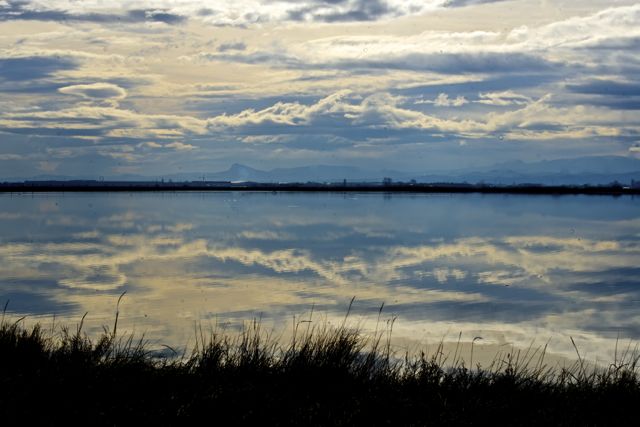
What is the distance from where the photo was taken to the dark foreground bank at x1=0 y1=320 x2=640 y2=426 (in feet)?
39.1

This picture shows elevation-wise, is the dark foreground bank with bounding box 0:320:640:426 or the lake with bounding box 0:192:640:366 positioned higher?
the dark foreground bank with bounding box 0:320:640:426

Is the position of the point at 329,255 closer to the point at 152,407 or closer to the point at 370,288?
the point at 370,288

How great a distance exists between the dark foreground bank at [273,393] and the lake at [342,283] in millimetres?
7471

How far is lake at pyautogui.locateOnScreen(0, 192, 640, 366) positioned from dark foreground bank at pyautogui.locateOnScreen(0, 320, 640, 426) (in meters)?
7.47

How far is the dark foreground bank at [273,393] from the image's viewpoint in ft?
39.1

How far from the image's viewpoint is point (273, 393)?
1325 cm

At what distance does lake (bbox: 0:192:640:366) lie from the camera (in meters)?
27.6

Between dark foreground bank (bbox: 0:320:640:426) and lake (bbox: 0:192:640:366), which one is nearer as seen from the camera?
dark foreground bank (bbox: 0:320:640:426)

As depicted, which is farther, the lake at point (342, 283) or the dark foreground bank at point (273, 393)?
the lake at point (342, 283)

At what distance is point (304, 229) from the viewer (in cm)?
8425

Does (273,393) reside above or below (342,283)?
above

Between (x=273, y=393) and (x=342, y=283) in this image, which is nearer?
(x=273, y=393)

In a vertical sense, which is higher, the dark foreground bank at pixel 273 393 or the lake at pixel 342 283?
the dark foreground bank at pixel 273 393

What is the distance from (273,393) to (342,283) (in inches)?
1065
